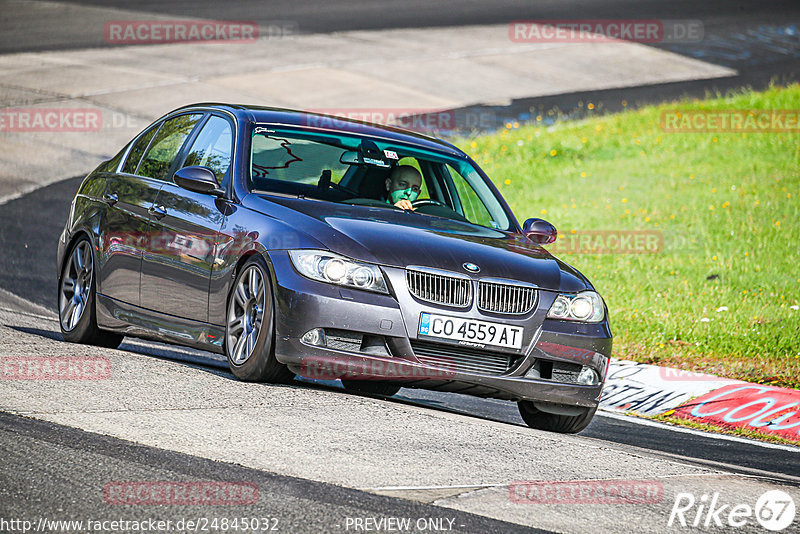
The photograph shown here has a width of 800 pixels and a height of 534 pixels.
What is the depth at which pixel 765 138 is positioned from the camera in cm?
2180

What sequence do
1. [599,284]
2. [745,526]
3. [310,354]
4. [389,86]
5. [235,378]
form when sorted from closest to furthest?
[745,526]
[310,354]
[235,378]
[599,284]
[389,86]

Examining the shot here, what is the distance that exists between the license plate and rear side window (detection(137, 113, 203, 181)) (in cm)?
253

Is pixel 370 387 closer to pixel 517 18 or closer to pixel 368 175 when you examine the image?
pixel 368 175

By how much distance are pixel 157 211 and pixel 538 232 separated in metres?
2.49

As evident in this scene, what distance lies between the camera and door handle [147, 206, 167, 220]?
7871mm

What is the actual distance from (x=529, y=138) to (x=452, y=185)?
46.0ft

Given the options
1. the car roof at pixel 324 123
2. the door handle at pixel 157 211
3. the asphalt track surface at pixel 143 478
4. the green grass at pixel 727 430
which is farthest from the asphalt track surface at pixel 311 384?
the car roof at pixel 324 123

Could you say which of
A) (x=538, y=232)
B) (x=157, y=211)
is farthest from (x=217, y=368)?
(x=538, y=232)

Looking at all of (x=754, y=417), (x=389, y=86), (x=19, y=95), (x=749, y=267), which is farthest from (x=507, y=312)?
(x=389, y=86)

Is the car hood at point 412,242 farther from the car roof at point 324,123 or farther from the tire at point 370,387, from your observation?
the tire at point 370,387

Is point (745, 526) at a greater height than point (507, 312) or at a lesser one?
lesser

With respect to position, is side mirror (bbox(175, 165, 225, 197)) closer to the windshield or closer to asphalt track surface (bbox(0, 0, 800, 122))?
the windshield

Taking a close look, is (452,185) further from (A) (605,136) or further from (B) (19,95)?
(B) (19,95)

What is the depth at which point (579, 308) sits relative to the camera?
7.13 metres
